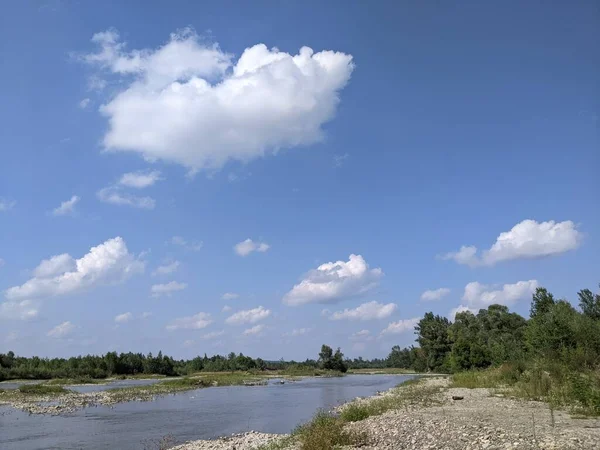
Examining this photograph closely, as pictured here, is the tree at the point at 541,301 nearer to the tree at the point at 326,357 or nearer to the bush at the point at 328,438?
the bush at the point at 328,438

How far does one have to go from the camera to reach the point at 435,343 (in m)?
120

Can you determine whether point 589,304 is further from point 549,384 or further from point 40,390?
point 40,390

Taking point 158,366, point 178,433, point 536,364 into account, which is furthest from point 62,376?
point 536,364

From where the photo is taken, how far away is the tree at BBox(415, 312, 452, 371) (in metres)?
119

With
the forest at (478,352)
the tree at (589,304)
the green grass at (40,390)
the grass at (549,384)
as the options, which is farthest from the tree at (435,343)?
the green grass at (40,390)

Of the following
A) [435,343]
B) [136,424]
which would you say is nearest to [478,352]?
[435,343]

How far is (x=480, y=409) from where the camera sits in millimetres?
28250

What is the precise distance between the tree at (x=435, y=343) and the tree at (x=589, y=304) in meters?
42.2

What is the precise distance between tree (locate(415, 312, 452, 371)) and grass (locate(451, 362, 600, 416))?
64739 millimetres

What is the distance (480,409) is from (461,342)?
64311mm

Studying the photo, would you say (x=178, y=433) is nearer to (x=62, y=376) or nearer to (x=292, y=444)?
(x=292, y=444)

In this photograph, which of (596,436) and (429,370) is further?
(429,370)

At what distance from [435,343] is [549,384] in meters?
88.8

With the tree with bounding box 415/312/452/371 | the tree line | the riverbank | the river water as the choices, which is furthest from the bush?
the tree with bounding box 415/312/452/371
